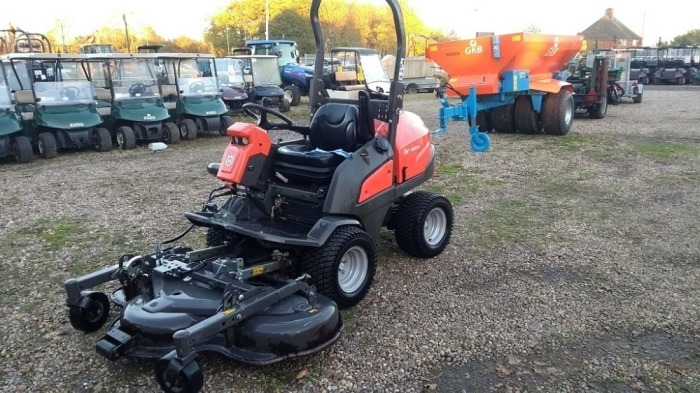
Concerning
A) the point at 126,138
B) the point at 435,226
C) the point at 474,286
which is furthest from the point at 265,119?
the point at 126,138

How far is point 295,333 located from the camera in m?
2.93

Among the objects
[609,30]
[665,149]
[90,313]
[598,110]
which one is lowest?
[665,149]

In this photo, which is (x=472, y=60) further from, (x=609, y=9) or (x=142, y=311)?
(x=609, y=9)

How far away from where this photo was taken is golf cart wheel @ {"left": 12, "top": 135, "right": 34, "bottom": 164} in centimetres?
958

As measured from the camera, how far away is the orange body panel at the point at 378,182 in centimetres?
391

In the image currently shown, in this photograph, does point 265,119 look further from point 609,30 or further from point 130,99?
point 609,30

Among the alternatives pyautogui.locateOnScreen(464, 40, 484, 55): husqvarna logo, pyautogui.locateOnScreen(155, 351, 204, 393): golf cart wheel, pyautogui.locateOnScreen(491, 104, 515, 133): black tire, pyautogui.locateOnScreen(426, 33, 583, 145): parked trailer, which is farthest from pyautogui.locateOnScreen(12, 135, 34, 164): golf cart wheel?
pyautogui.locateOnScreen(491, 104, 515, 133): black tire

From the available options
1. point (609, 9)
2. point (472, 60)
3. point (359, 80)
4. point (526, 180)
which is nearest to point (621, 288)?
point (526, 180)

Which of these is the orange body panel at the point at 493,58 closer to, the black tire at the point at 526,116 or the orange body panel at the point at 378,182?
the black tire at the point at 526,116

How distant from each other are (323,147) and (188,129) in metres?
8.35

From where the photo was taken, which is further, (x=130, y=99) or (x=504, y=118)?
(x=504, y=118)

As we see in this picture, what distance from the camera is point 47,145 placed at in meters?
9.95

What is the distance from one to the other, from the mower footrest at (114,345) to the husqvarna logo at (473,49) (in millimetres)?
9493

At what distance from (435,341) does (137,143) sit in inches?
392
